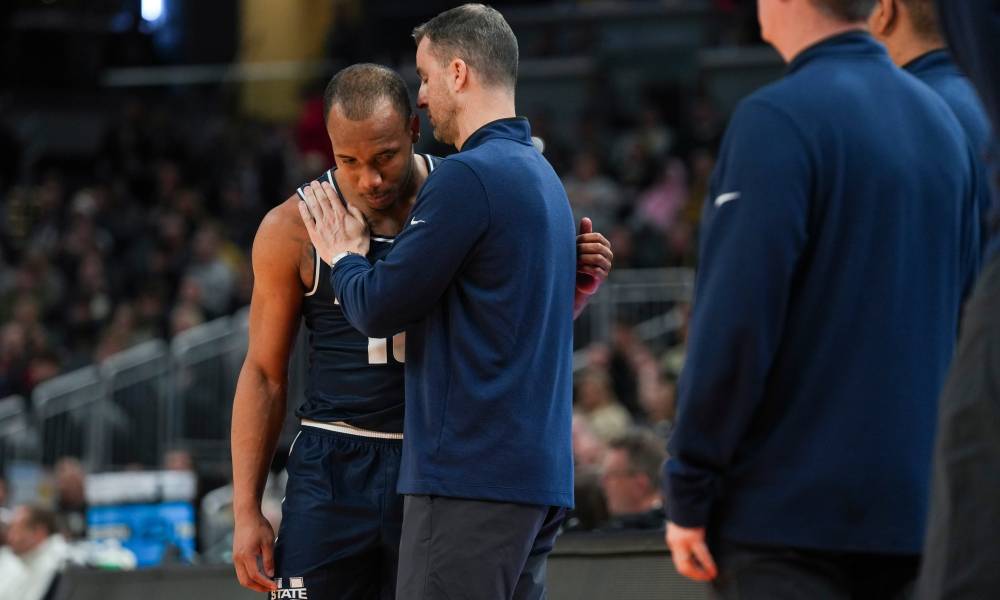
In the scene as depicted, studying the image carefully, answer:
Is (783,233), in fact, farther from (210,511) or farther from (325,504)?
(210,511)

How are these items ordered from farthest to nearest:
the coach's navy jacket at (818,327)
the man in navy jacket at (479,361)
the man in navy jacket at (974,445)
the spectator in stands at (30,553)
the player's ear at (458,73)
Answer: the spectator in stands at (30,553) → the player's ear at (458,73) → the man in navy jacket at (479,361) → the coach's navy jacket at (818,327) → the man in navy jacket at (974,445)

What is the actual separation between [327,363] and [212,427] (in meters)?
8.88

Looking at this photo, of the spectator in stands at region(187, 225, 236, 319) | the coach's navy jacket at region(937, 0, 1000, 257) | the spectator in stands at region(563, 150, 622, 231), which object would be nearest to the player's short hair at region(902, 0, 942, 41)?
the coach's navy jacket at region(937, 0, 1000, 257)

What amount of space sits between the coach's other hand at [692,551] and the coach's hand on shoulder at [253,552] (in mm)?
1472

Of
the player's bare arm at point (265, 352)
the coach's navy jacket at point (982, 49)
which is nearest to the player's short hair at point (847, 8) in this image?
the coach's navy jacket at point (982, 49)

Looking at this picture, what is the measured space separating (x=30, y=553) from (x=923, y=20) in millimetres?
6117

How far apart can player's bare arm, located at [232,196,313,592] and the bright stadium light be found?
700 inches

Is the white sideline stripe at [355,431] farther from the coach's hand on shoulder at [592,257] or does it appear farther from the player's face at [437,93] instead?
the player's face at [437,93]

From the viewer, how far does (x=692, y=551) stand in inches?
107

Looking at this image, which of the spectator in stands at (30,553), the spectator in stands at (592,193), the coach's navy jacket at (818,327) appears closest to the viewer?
the coach's navy jacket at (818,327)

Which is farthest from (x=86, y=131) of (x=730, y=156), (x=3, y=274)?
(x=730, y=156)

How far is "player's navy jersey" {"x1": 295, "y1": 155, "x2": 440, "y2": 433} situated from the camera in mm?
3893

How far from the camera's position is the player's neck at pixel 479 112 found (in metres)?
3.67

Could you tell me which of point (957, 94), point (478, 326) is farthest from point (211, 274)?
point (957, 94)
